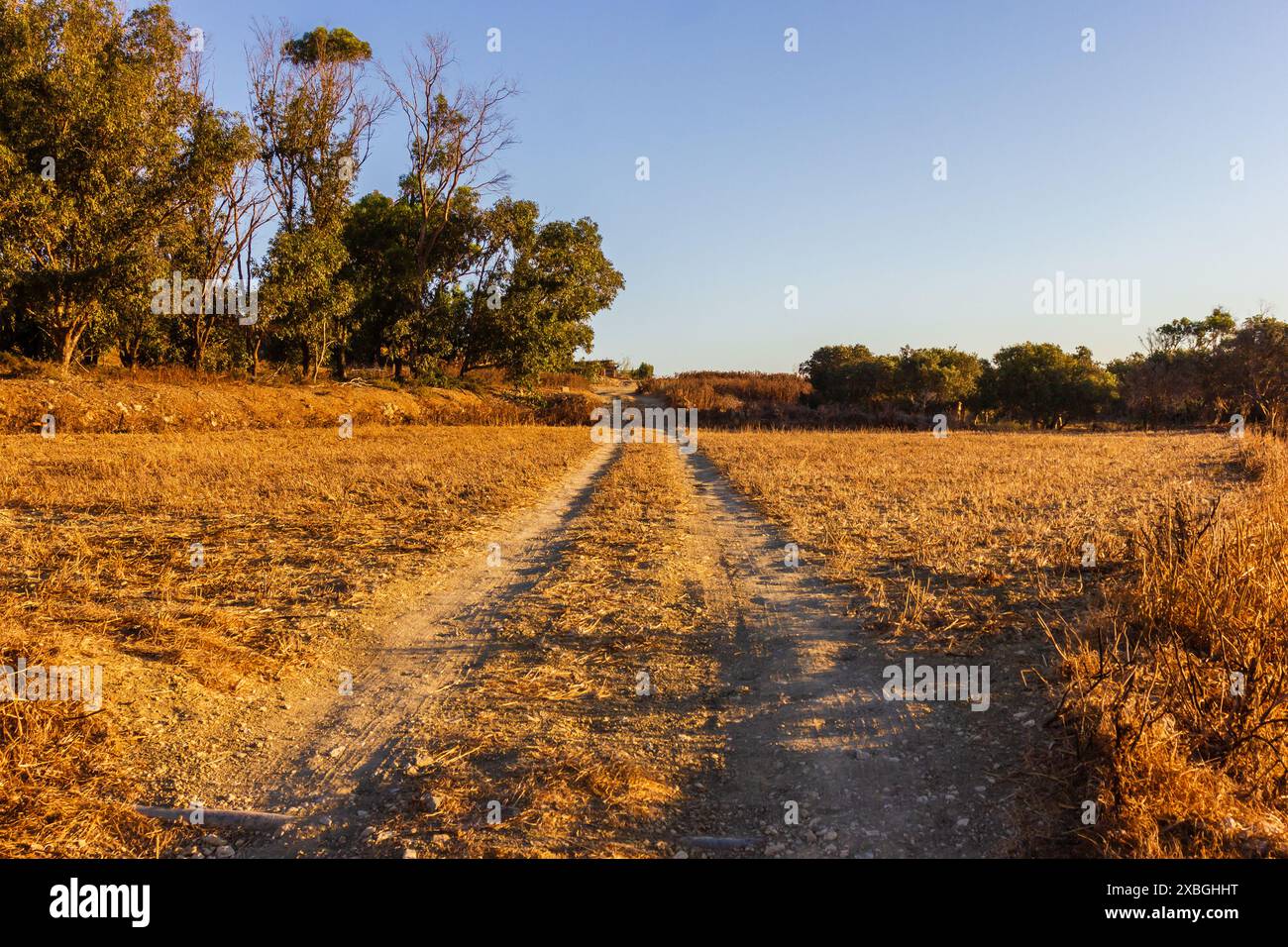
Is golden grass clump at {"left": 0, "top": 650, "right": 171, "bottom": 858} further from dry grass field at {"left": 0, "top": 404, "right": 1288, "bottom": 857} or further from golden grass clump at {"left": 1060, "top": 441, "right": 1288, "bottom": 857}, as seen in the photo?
golden grass clump at {"left": 1060, "top": 441, "right": 1288, "bottom": 857}

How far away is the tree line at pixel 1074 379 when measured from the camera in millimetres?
44531

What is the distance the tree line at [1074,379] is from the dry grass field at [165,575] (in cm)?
3964

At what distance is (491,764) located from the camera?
172 inches

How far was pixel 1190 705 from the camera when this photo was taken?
4277 mm

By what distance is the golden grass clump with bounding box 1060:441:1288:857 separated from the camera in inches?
135

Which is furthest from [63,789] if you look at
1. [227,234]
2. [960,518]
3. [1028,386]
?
[1028,386]

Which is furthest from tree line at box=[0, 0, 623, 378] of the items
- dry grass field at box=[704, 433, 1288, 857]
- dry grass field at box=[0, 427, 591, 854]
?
dry grass field at box=[704, 433, 1288, 857]

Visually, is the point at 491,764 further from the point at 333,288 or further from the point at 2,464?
the point at 333,288

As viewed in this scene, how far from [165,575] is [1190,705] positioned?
8683mm

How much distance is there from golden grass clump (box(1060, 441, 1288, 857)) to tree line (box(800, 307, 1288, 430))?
43.4 metres
